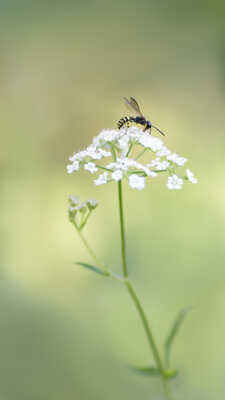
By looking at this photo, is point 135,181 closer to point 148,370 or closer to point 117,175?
point 117,175

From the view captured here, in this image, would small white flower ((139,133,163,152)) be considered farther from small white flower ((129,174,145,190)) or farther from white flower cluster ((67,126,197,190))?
small white flower ((129,174,145,190))

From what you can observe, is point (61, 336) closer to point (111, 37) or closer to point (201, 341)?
point (201, 341)

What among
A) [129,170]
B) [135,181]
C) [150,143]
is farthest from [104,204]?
[135,181]

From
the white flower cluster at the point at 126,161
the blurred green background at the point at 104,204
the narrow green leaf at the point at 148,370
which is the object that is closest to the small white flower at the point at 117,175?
the white flower cluster at the point at 126,161

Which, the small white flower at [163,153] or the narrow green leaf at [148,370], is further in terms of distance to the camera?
the small white flower at [163,153]

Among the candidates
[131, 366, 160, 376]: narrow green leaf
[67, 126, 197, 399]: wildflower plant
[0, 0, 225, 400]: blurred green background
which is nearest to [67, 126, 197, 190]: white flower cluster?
[67, 126, 197, 399]: wildflower plant

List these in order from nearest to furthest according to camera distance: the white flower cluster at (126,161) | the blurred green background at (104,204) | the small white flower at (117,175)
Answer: the small white flower at (117,175), the white flower cluster at (126,161), the blurred green background at (104,204)

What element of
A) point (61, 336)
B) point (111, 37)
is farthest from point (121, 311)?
point (111, 37)

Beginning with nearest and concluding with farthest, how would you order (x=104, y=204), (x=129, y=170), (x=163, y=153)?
(x=129, y=170) → (x=163, y=153) → (x=104, y=204)

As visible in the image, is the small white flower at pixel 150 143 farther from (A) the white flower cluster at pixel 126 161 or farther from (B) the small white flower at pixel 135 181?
(B) the small white flower at pixel 135 181
